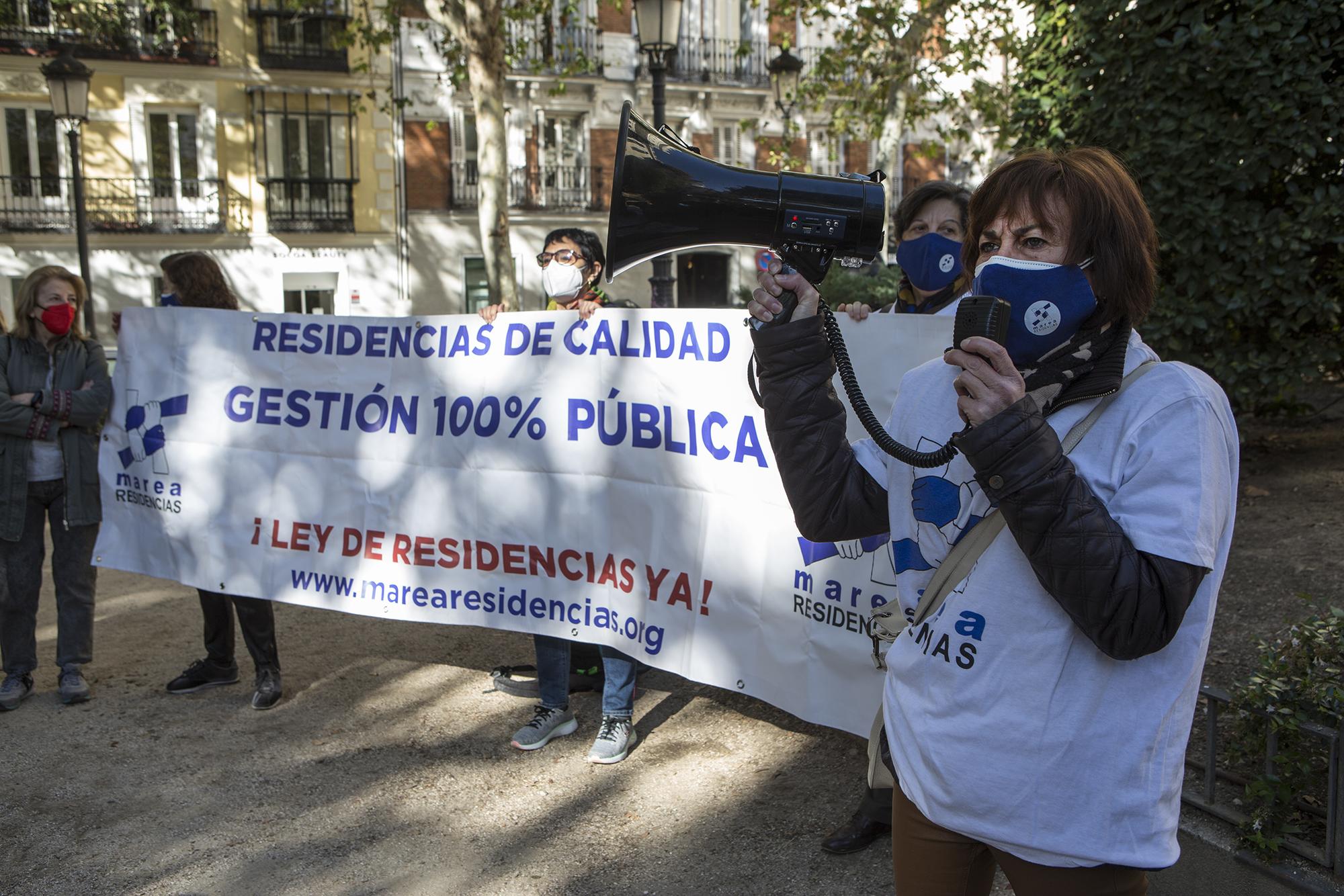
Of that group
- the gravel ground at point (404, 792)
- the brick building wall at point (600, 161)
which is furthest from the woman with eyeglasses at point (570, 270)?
the brick building wall at point (600, 161)

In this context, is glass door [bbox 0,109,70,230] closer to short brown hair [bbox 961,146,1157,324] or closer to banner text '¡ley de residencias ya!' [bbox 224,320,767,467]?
banner text '¡ley de residencias ya!' [bbox 224,320,767,467]

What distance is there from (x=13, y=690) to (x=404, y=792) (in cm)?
210

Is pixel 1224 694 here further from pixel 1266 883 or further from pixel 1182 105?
pixel 1182 105

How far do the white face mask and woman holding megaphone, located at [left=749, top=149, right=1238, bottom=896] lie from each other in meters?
2.90

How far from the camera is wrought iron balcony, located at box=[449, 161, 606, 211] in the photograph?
2692 cm

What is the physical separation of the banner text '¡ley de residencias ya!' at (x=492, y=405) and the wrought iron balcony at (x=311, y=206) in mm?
22387

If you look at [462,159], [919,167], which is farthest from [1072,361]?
[919,167]

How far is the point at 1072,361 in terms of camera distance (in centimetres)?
165

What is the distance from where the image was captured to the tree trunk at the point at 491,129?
13.7 meters

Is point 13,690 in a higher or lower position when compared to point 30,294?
lower

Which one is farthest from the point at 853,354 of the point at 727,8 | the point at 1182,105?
the point at 727,8

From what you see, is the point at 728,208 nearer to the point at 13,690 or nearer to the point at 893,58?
the point at 13,690

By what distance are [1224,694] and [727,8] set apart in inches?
1152

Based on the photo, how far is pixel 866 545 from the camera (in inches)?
144
